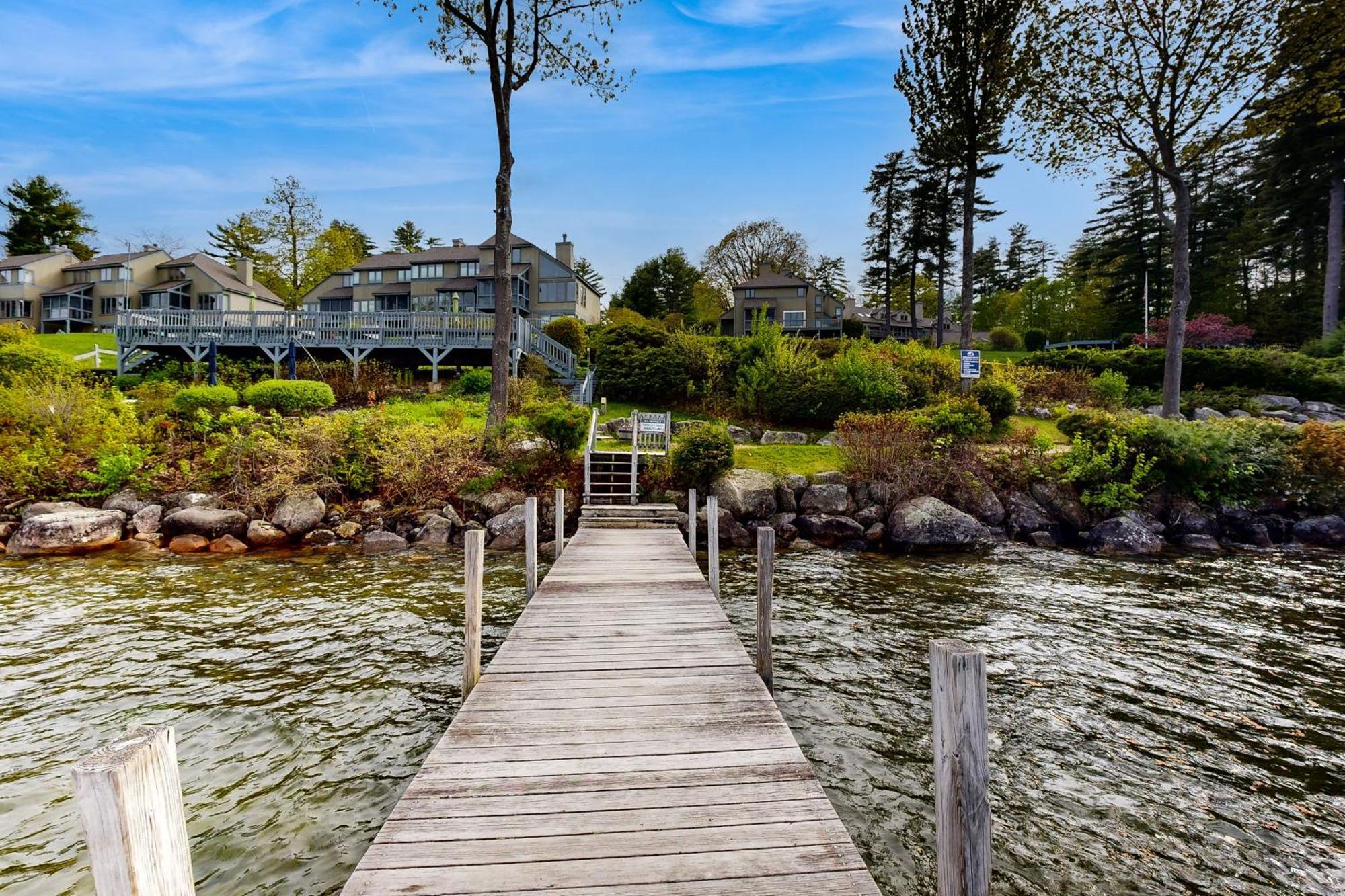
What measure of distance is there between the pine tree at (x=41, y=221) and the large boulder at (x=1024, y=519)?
78.7 metres

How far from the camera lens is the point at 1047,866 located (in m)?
3.99

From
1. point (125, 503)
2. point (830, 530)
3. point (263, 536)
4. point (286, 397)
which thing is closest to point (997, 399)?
point (830, 530)

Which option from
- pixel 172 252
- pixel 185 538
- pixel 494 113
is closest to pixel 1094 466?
pixel 494 113

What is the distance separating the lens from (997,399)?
18625 millimetres

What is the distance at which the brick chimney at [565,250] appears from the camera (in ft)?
146

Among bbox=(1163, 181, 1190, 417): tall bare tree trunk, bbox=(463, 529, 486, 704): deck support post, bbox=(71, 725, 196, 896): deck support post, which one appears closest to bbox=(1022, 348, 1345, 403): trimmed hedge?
bbox=(1163, 181, 1190, 417): tall bare tree trunk

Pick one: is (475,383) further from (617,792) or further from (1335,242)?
(1335,242)

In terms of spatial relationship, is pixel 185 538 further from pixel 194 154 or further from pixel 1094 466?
pixel 194 154

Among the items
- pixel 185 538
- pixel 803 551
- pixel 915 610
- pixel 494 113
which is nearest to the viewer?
pixel 915 610

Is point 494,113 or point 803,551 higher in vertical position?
point 494,113

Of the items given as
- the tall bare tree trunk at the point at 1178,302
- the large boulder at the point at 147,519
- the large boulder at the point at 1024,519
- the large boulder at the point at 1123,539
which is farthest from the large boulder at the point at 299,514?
the tall bare tree trunk at the point at 1178,302

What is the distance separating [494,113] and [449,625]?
16.4 m

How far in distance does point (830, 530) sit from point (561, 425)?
739cm

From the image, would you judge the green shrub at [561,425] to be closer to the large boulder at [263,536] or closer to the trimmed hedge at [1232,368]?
the large boulder at [263,536]
